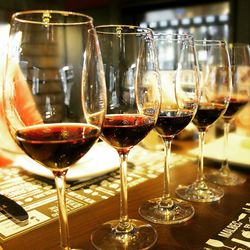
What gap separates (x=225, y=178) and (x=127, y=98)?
0.47 m

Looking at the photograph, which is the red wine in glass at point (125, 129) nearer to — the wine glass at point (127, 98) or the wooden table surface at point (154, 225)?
the wine glass at point (127, 98)

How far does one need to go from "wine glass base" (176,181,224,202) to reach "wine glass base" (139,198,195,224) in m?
0.04

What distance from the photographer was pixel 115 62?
59cm

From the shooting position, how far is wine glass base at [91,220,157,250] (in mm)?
593

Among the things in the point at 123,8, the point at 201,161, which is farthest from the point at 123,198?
the point at 123,8

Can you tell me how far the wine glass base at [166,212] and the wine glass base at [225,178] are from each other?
0.17 m

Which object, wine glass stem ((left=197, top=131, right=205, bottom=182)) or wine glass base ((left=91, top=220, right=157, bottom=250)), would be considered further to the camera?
wine glass stem ((left=197, top=131, right=205, bottom=182))

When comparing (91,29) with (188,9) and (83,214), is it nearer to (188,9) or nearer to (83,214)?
(83,214)

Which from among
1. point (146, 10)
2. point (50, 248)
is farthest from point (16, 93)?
point (146, 10)

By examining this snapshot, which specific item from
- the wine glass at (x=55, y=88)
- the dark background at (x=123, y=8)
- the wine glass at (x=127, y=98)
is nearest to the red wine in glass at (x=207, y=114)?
the wine glass at (x=127, y=98)

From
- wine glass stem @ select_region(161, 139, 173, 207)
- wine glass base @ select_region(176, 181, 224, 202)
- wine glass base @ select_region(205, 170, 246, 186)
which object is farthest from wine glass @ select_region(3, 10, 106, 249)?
wine glass base @ select_region(205, 170, 246, 186)

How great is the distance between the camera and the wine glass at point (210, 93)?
33.2 inches

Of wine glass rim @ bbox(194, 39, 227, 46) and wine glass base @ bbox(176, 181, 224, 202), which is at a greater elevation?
wine glass rim @ bbox(194, 39, 227, 46)

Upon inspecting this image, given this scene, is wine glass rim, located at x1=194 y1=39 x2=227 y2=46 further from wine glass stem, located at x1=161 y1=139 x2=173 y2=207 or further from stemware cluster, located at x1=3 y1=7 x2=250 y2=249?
wine glass stem, located at x1=161 y1=139 x2=173 y2=207
